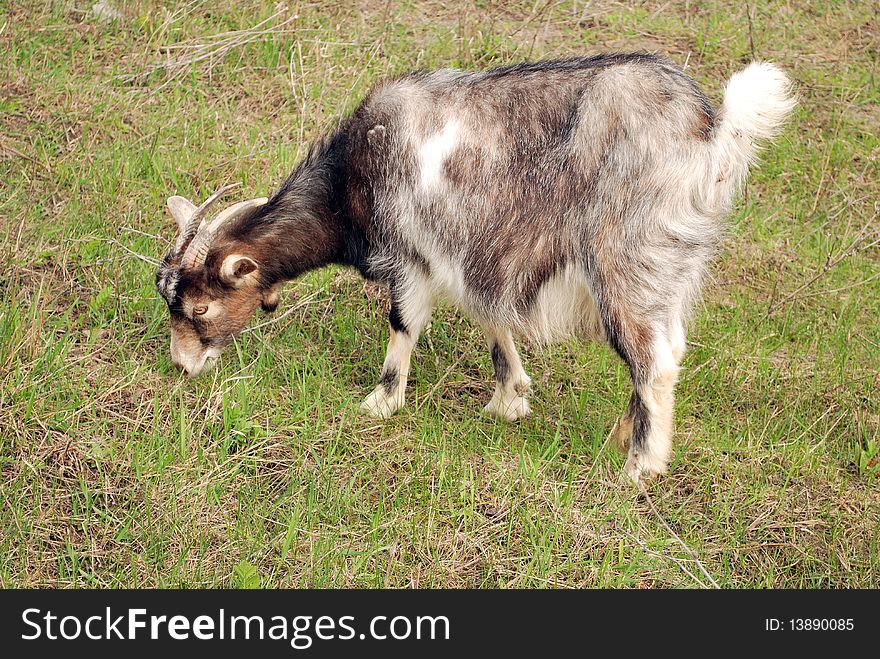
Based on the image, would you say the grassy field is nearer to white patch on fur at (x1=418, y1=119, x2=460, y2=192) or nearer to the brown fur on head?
the brown fur on head

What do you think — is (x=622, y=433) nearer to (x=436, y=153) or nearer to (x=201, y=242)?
(x=436, y=153)

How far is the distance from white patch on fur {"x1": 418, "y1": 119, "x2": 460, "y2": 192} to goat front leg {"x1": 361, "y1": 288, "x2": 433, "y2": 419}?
63 centimetres

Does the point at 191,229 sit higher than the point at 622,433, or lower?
higher

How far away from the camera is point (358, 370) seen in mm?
5238

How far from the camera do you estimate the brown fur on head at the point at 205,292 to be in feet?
15.3

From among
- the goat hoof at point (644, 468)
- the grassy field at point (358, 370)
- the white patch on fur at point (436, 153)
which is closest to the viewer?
the grassy field at point (358, 370)

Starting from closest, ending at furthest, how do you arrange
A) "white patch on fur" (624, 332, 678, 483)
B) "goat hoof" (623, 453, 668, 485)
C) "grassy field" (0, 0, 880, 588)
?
1. "grassy field" (0, 0, 880, 588)
2. "white patch on fur" (624, 332, 678, 483)
3. "goat hoof" (623, 453, 668, 485)

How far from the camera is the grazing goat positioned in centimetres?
409

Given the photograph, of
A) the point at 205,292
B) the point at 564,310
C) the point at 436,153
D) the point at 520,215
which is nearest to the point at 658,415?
the point at 564,310

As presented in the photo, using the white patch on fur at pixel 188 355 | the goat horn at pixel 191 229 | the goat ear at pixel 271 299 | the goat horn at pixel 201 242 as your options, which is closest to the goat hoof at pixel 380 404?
the goat ear at pixel 271 299

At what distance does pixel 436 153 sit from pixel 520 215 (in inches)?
18.4

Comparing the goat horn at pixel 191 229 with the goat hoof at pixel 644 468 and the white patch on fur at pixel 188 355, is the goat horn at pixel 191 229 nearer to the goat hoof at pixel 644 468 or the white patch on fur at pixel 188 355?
the white patch on fur at pixel 188 355

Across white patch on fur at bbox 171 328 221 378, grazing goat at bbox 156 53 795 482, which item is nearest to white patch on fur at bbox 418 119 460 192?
grazing goat at bbox 156 53 795 482
